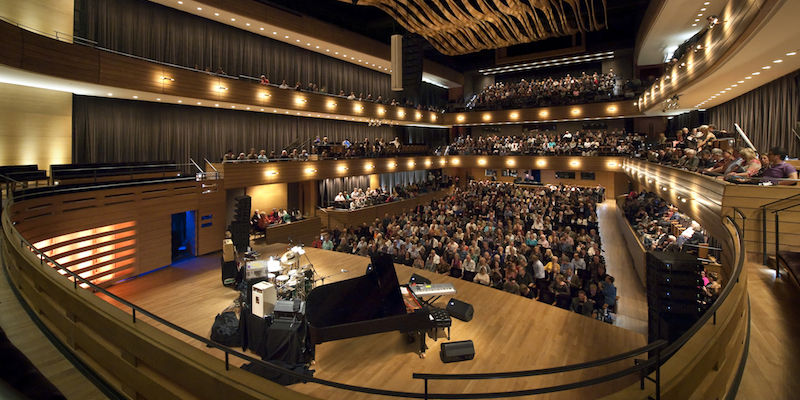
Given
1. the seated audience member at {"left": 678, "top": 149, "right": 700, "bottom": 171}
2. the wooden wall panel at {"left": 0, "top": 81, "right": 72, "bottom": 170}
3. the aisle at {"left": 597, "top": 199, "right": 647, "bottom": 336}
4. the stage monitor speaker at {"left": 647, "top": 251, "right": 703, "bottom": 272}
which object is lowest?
the aisle at {"left": 597, "top": 199, "right": 647, "bottom": 336}

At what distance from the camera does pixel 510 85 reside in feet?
81.7

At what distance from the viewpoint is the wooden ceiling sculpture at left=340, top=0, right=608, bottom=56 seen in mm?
13547

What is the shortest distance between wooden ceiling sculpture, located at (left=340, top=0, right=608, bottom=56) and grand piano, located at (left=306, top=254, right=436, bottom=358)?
1058 cm

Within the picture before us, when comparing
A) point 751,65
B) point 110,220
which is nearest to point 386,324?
point 110,220

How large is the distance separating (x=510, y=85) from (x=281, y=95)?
54.4 feet

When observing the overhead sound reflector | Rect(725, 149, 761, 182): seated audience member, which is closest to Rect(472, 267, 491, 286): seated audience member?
Rect(725, 149, 761, 182): seated audience member

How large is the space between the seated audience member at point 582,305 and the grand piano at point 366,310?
2928mm

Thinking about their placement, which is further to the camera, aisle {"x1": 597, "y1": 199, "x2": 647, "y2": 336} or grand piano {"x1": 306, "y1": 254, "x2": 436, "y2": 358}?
aisle {"x1": 597, "y1": 199, "x2": 647, "y2": 336}

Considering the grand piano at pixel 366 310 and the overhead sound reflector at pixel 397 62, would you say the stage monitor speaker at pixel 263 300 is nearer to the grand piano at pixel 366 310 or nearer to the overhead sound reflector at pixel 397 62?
the grand piano at pixel 366 310


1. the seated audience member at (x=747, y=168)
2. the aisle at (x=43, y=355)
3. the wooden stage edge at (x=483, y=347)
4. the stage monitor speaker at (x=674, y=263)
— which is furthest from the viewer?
the seated audience member at (x=747, y=168)

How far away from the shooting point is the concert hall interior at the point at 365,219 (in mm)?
2875

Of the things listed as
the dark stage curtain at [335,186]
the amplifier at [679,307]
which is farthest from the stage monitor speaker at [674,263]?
the dark stage curtain at [335,186]

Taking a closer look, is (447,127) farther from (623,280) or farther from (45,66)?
(45,66)

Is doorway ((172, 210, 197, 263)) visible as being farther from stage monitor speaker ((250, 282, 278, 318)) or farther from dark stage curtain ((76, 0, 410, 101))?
stage monitor speaker ((250, 282, 278, 318))
